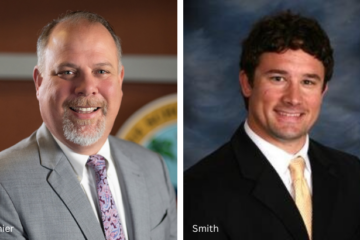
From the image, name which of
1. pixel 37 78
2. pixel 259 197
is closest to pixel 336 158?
pixel 259 197

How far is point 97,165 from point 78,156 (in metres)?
0.08

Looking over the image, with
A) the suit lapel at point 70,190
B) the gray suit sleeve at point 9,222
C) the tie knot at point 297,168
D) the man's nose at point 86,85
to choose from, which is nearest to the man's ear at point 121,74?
the man's nose at point 86,85

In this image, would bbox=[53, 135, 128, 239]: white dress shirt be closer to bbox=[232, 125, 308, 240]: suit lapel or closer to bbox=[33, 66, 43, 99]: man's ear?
bbox=[33, 66, 43, 99]: man's ear

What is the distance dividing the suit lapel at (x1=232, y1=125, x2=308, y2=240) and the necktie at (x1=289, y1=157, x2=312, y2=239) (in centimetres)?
2

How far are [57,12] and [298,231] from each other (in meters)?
1.31

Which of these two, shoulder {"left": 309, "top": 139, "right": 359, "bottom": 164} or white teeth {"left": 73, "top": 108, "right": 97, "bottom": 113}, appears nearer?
white teeth {"left": 73, "top": 108, "right": 97, "bottom": 113}

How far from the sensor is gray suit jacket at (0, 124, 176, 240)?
229cm

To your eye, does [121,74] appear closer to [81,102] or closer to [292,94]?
[81,102]

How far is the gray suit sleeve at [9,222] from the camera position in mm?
2270

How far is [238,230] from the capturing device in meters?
2.50

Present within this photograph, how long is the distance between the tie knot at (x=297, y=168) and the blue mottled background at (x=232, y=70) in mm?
128

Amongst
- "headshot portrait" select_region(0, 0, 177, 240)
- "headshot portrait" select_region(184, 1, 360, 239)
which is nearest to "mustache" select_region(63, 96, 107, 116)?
"headshot portrait" select_region(0, 0, 177, 240)

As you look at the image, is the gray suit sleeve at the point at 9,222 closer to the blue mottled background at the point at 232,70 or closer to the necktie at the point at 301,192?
the blue mottled background at the point at 232,70

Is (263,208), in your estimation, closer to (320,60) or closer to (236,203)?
(236,203)
